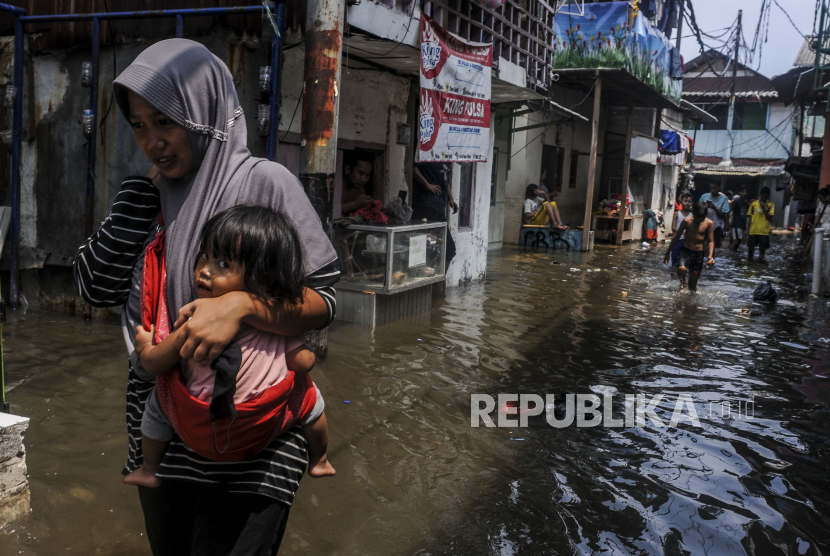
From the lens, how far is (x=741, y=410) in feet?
17.3

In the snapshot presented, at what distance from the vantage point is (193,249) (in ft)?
5.51

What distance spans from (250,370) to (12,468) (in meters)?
1.81

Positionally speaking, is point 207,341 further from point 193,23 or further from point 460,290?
point 460,290

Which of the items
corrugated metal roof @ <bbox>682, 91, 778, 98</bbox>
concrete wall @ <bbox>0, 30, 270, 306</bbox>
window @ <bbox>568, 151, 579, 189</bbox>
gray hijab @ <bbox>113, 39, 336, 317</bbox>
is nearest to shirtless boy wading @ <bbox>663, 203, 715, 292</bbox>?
concrete wall @ <bbox>0, 30, 270, 306</bbox>

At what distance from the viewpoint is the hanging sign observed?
7.58 metres

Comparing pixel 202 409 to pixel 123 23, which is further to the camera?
pixel 123 23

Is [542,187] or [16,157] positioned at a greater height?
[542,187]

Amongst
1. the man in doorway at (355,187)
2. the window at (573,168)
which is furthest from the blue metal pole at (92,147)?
the window at (573,168)

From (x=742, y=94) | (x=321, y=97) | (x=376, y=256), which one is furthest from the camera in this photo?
(x=742, y=94)

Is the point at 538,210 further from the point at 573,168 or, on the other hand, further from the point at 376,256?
the point at 376,256

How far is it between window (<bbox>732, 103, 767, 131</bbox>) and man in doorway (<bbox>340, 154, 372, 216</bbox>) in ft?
102

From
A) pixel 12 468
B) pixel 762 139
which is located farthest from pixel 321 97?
pixel 762 139

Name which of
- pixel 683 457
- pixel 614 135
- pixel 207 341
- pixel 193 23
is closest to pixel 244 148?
pixel 207 341

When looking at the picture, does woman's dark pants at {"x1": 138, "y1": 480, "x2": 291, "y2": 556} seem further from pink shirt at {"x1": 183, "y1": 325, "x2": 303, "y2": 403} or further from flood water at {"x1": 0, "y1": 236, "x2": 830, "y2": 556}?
flood water at {"x1": 0, "y1": 236, "x2": 830, "y2": 556}
